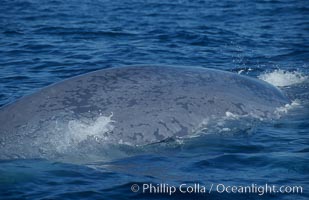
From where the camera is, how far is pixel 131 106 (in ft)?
26.9

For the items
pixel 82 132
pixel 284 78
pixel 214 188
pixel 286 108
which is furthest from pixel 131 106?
pixel 284 78

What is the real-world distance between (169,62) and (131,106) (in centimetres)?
912

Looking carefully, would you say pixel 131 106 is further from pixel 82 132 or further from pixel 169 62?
pixel 169 62

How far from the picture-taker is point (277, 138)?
9117mm

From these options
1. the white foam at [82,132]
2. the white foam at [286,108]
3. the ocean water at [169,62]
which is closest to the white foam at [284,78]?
the ocean water at [169,62]

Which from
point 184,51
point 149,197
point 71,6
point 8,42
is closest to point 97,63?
point 184,51

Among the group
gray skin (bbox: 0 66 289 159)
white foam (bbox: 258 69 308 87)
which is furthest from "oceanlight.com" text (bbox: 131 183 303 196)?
white foam (bbox: 258 69 308 87)

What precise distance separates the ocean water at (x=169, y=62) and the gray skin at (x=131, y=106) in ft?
0.72

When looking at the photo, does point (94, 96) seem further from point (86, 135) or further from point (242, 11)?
point (242, 11)

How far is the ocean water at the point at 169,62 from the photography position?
7.41 meters

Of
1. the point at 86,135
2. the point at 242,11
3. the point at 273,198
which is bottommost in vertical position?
the point at 273,198

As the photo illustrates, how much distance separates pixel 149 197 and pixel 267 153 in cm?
228

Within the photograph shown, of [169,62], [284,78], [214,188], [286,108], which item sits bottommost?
[214,188]

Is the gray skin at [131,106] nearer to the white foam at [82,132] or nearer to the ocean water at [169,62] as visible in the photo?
the white foam at [82,132]
